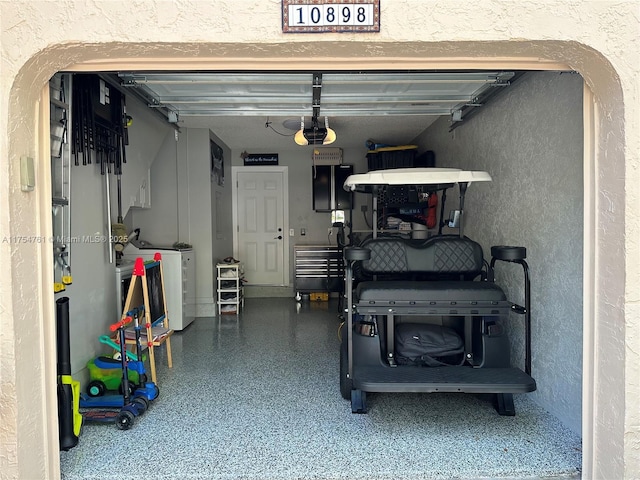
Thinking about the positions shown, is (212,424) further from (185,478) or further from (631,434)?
(631,434)

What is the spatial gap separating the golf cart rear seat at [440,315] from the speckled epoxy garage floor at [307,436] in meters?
0.24

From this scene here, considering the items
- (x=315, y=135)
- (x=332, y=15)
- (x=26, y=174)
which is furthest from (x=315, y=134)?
(x=26, y=174)

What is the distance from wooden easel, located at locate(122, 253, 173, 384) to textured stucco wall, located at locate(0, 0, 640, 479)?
1.41 metres

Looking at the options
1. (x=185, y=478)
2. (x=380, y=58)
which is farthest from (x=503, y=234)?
(x=185, y=478)

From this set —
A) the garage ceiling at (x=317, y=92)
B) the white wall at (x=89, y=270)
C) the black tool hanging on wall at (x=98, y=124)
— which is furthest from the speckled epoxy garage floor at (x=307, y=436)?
the garage ceiling at (x=317, y=92)

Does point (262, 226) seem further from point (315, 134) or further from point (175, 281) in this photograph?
point (315, 134)

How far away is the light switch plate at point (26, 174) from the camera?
1.66 metres

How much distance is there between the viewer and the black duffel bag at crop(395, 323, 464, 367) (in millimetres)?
2736

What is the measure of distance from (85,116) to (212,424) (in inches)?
94.7

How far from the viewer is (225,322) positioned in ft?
17.5

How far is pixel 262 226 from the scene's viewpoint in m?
7.36

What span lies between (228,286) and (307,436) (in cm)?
390

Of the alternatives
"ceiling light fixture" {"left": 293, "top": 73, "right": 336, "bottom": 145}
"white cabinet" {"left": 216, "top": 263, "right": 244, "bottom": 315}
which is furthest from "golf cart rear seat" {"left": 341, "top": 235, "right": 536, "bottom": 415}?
"white cabinet" {"left": 216, "top": 263, "right": 244, "bottom": 315}

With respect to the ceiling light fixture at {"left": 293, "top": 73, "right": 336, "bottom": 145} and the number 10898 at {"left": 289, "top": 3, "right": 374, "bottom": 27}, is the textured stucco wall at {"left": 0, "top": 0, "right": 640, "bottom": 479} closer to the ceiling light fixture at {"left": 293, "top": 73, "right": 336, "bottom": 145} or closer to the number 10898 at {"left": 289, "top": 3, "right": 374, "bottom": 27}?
the number 10898 at {"left": 289, "top": 3, "right": 374, "bottom": 27}
